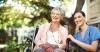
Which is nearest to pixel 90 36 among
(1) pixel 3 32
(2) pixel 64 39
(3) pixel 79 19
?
(3) pixel 79 19

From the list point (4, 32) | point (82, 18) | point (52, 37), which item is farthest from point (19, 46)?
point (82, 18)

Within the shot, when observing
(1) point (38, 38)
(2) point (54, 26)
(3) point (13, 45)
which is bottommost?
(3) point (13, 45)

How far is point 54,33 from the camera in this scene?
2102mm

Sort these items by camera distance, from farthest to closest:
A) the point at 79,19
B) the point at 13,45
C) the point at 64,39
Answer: the point at 13,45 → the point at 64,39 → the point at 79,19

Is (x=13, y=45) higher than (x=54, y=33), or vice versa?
(x=54, y=33)

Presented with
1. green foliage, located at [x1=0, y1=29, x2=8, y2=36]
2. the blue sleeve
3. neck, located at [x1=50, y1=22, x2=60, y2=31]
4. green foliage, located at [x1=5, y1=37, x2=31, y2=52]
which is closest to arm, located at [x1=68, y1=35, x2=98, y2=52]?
the blue sleeve

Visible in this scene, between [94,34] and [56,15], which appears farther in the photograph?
[56,15]

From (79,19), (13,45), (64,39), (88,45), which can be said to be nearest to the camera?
(88,45)

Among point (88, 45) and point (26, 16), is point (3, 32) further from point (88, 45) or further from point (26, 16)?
point (88, 45)

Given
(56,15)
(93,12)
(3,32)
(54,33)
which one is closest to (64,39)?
(54,33)

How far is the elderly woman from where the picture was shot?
2.05 m

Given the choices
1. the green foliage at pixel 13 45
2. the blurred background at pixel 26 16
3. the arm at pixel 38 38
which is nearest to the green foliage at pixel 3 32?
the blurred background at pixel 26 16

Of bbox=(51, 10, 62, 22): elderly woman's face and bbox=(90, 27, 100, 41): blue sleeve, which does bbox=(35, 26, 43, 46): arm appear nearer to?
bbox=(51, 10, 62, 22): elderly woman's face

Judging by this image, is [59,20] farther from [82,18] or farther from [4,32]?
[4,32]
